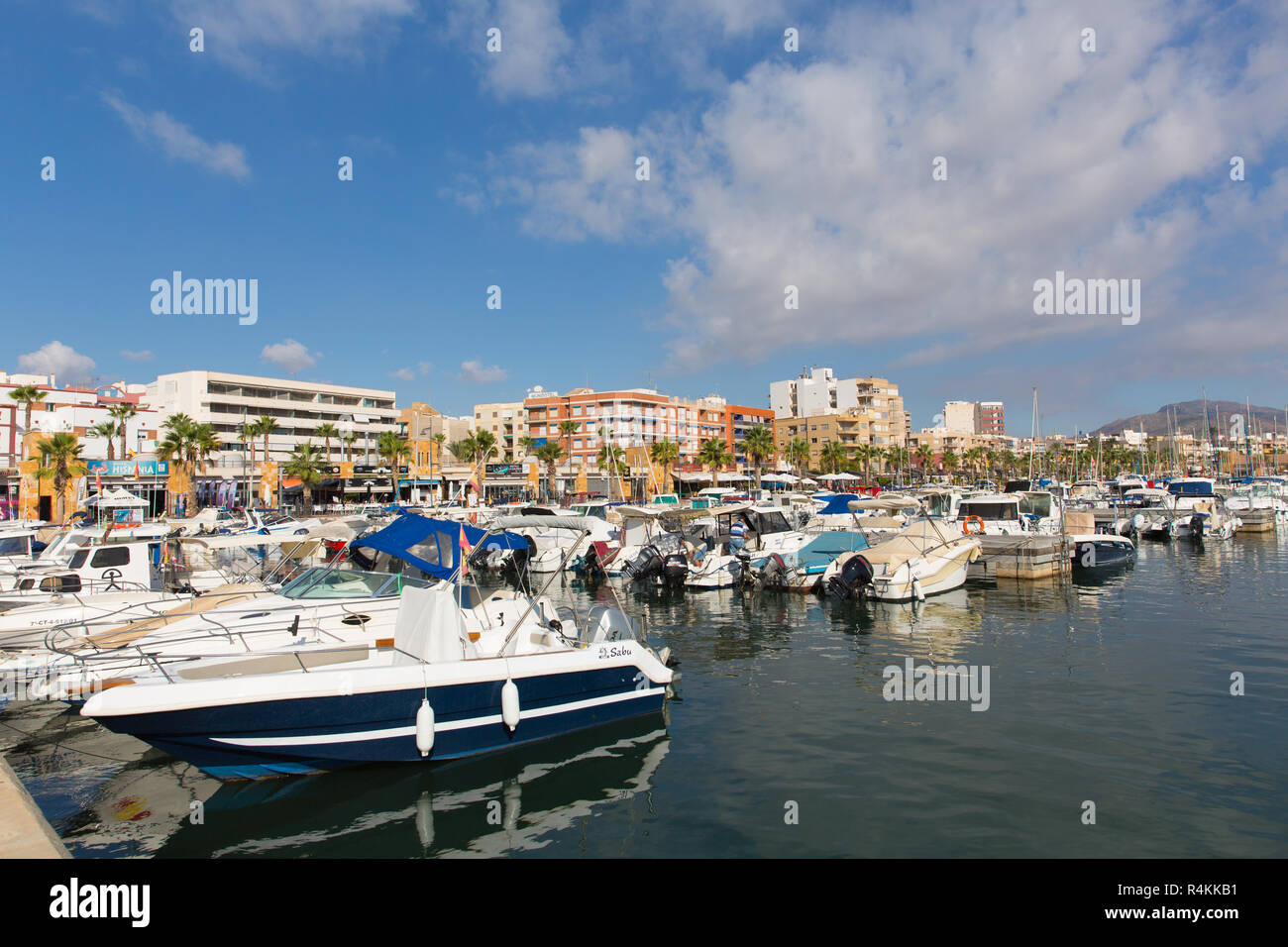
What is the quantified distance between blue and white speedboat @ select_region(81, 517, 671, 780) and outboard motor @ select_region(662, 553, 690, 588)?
1677 centimetres

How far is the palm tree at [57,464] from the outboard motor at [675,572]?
3666cm

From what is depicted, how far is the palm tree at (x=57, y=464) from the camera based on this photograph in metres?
44.8

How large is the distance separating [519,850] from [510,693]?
2.56 meters

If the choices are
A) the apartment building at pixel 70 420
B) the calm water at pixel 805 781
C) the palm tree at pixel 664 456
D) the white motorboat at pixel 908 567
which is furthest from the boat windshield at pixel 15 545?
the palm tree at pixel 664 456

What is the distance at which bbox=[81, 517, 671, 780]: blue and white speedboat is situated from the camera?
934cm

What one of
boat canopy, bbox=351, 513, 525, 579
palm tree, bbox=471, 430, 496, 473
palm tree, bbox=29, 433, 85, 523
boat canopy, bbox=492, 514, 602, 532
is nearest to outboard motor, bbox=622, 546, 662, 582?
boat canopy, bbox=492, 514, 602, 532

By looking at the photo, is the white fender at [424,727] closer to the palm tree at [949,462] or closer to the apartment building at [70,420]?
the apartment building at [70,420]

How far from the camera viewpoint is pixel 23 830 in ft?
22.6

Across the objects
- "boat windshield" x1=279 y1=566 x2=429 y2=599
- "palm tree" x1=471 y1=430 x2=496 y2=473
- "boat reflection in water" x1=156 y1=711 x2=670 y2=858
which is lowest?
"boat reflection in water" x1=156 y1=711 x2=670 y2=858

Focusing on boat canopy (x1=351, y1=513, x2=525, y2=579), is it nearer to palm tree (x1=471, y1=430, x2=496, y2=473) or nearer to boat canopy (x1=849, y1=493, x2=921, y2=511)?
boat canopy (x1=849, y1=493, x2=921, y2=511)

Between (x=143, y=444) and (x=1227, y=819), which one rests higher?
(x=143, y=444)
